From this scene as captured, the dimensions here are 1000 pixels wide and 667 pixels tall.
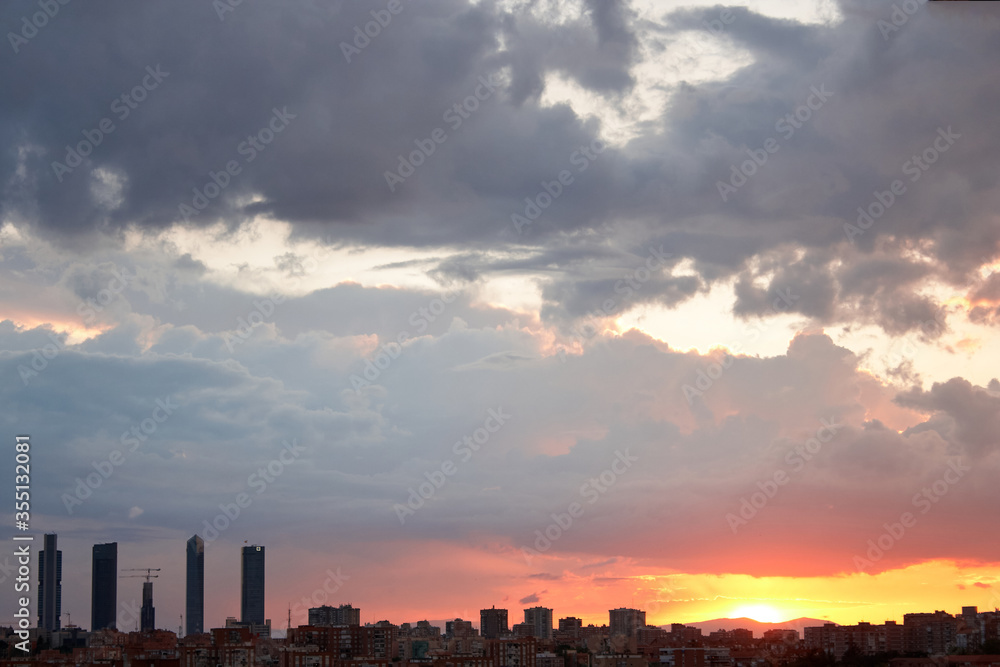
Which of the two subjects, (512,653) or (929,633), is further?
(929,633)

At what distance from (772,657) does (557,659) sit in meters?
32.8

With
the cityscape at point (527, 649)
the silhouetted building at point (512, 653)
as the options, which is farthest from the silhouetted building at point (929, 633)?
the silhouetted building at point (512, 653)

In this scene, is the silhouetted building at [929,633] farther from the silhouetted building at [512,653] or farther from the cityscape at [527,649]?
the silhouetted building at [512,653]

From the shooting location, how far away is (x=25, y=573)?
199ft

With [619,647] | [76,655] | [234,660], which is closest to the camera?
[234,660]

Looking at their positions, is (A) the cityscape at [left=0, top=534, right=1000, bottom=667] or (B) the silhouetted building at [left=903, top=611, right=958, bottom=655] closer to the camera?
(A) the cityscape at [left=0, top=534, right=1000, bottom=667]

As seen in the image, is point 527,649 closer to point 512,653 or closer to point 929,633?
point 512,653

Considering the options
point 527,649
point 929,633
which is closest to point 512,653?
point 527,649

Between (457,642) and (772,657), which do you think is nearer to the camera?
(772,657)

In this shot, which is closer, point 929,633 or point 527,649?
point 527,649

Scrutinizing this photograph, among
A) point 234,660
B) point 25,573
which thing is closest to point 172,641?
point 234,660

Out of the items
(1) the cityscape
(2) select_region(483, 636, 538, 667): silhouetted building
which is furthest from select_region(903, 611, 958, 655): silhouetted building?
(2) select_region(483, 636, 538, 667): silhouetted building

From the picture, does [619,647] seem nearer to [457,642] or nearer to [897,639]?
[457,642]

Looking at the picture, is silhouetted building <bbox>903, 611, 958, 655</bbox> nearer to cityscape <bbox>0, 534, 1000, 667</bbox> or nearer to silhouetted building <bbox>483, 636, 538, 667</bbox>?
cityscape <bbox>0, 534, 1000, 667</bbox>
